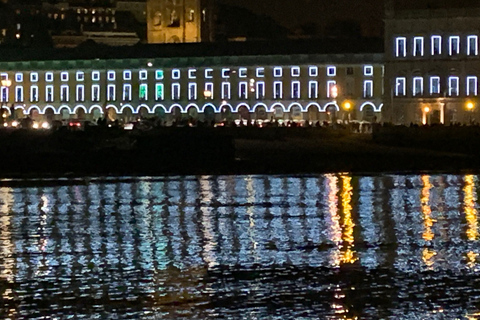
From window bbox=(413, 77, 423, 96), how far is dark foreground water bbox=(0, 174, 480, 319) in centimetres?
7755

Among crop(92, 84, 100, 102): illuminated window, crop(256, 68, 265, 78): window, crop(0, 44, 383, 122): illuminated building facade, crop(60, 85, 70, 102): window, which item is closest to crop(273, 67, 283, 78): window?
crop(0, 44, 383, 122): illuminated building facade

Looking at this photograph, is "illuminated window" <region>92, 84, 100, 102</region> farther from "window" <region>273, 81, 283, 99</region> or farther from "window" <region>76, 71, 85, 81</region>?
"window" <region>273, 81, 283, 99</region>

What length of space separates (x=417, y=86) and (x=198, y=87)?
23.2 m

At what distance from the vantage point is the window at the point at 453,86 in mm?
101125

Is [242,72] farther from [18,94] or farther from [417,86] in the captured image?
[18,94]

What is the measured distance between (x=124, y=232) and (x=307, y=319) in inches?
278

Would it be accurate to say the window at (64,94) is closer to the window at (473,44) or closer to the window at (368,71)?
the window at (368,71)

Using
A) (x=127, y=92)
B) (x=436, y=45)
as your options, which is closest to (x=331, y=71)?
(x=436, y=45)

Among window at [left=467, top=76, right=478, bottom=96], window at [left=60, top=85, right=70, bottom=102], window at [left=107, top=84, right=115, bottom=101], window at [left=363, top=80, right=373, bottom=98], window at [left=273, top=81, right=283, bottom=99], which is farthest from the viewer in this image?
window at [left=60, top=85, right=70, bottom=102]

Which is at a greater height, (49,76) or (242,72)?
(49,76)

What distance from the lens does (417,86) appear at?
335 feet

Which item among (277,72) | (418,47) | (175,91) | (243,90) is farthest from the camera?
(175,91)

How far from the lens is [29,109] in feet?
390

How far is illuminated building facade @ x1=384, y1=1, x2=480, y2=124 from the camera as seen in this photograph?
101m
